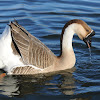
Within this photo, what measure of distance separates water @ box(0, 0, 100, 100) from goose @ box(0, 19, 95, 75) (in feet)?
0.77

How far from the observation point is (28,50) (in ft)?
21.4

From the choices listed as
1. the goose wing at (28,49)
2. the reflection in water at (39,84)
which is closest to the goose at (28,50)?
the goose wing at (28,49)

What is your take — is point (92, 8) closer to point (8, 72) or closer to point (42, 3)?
point (42, 3)

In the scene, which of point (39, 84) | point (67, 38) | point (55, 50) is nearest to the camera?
point (39, 84)

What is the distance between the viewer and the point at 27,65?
255 inches

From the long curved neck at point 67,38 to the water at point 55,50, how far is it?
608 mm

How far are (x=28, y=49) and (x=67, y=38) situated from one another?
1016 mm

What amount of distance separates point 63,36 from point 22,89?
171cm

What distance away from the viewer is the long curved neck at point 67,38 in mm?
6610

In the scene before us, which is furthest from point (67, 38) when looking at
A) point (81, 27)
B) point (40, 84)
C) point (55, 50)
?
point (55, 50)

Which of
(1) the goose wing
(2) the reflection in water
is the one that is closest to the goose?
(1) the goose wing

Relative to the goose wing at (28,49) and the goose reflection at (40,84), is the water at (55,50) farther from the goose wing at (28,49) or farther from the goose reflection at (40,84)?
the goose wing at (28,49)

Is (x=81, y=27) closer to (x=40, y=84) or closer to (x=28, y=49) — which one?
(x=28, y=49)

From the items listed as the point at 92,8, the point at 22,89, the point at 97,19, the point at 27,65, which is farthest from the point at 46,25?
the point at 22,89
